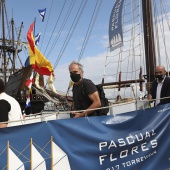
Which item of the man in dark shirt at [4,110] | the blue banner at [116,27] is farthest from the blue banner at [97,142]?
the blue banner at [116,27]

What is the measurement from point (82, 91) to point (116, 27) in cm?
551

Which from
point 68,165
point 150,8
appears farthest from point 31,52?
point 68,165

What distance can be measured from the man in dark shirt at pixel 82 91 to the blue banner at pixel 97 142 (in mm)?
384

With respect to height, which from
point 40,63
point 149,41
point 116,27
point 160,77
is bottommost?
point 160,77

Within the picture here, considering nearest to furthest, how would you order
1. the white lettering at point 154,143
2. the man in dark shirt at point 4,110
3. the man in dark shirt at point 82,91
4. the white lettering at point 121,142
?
1. the man in dark shirt at point 4,110
2. the white lettering at point 121,142
3. the man in dark shirt at point 82,91
4. the white lettering at point 154,143

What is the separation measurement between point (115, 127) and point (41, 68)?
8.11 meters

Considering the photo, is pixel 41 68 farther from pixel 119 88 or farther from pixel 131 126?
pixel 131 126

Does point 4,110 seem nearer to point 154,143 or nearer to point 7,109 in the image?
point 7,109

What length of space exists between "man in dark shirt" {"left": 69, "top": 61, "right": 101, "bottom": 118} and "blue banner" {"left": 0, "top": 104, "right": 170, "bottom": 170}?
15.1 inches

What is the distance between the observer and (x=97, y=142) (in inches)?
122

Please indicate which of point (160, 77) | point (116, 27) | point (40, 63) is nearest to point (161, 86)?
point (160, 77)

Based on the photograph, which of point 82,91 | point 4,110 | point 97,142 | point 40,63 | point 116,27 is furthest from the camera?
point 40,63

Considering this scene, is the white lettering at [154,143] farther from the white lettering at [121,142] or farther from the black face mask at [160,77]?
the black face mask at [160,77]

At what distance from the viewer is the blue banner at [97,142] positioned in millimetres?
2604
